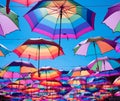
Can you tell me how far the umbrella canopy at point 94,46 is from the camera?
8594 millimetres

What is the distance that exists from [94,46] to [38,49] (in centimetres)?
195

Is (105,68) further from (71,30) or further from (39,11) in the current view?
(39,11)

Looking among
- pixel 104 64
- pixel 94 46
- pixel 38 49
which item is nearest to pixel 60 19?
pixel 38 49

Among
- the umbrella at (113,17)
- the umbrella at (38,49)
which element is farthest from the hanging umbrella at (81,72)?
the umbrella at (113,17)

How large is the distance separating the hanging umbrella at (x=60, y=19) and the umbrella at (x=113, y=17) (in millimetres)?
431

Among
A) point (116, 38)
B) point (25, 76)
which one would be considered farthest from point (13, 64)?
point (116, 38)

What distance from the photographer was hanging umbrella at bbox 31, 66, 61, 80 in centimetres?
1090

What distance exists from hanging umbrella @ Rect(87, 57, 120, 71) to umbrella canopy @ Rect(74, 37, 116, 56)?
1000 mm

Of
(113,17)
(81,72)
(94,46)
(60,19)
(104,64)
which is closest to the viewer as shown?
(60,19)

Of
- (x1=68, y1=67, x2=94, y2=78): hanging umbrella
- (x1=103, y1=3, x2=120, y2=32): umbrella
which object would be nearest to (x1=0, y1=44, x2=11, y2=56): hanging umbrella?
(x1=103, y1=3, x2=120, y2=32): umbrella

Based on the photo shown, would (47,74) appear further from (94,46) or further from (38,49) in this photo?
(94,46)

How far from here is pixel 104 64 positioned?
10.9m

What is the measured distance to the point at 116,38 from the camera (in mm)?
8352

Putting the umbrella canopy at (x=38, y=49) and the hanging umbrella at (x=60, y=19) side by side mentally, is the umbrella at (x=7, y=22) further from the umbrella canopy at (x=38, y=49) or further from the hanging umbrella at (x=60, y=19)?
the umbrella canopy at (x=38, y=49)
